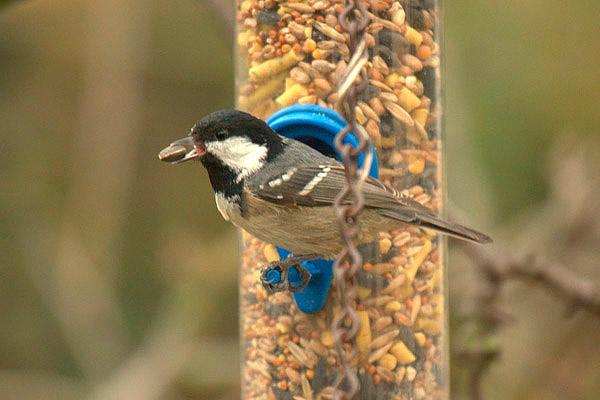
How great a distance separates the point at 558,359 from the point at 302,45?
284cm

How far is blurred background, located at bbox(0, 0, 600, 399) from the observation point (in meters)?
5.04

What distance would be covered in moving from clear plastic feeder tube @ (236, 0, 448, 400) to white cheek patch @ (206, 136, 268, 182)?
27 cm

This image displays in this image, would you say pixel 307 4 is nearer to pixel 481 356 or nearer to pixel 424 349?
pixel 424 349

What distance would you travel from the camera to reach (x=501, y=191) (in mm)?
5902

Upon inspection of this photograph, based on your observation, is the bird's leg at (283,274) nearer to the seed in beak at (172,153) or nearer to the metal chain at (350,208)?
the seed in beak at (172,153)

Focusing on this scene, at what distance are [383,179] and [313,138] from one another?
0.33 m

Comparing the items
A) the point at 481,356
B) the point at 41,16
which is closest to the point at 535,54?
the point at 481,356

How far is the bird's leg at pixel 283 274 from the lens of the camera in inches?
121

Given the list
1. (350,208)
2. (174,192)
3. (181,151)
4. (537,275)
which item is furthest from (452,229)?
(174,192)

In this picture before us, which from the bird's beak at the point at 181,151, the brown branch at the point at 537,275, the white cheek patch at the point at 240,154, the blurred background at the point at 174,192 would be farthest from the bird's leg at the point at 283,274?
the blurred background at the point at 174,192

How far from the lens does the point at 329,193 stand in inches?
122

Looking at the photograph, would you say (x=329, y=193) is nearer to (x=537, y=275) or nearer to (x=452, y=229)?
(x=452, y=229)

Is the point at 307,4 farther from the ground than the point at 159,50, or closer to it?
farther from the ground

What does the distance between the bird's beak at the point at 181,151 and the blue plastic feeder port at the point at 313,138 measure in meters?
0.32
